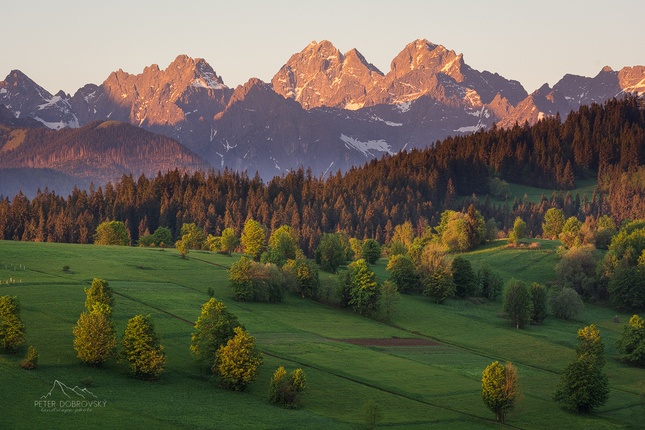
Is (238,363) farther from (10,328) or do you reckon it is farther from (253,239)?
(253,239)

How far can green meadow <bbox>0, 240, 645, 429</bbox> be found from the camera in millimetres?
57438

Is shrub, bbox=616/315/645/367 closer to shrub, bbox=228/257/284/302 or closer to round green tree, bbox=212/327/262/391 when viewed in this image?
shrub, bbox=228/257/284/302

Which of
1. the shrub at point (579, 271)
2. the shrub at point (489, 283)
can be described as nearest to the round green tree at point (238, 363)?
the shrub at point (489, 283)

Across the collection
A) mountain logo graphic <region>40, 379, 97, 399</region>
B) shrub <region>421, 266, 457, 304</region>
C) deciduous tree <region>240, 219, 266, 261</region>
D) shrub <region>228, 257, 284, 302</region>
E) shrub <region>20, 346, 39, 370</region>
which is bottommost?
mountain logo graphic <region>40, 379, 97, 399</region>

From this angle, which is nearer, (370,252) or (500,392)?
(500,392)

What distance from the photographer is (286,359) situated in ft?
266

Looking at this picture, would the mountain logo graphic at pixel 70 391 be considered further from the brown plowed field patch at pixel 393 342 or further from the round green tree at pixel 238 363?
the brown plowed field patch at pixel 393 342

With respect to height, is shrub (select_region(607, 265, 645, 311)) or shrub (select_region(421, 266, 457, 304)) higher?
shrub (select_region(607, 265, 645, 311))

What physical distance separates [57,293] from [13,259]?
103ft

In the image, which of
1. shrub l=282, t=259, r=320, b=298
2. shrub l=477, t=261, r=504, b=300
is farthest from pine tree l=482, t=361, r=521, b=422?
shrub l=477, t=261, r=504, b=300

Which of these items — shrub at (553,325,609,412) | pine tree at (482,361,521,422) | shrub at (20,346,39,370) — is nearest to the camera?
shrub at (20,346,39,370)

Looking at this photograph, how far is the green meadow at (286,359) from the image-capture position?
5744 centimetres

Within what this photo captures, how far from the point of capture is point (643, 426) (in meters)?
68.2

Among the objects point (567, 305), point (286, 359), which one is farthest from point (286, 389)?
point (567, 305)
